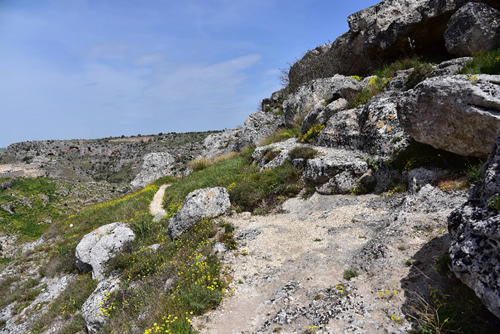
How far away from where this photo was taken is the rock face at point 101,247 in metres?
10.8

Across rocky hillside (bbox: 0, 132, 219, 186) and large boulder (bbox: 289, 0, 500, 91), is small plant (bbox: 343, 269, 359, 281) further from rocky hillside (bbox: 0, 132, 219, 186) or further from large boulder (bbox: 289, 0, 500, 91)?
rocky hillside (bbox: 0, 132, 219, 186)

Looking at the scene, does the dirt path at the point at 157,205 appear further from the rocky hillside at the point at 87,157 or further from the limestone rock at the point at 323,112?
the rocky hillside at the point at 87,157

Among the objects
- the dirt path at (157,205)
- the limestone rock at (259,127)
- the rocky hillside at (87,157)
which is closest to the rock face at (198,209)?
the dirt path at (157,205)

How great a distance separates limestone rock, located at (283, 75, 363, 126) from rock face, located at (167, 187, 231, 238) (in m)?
8.13

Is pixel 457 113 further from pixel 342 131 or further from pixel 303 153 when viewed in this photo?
pixel 303 153

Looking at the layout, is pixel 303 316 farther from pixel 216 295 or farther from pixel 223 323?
pixel 216 295

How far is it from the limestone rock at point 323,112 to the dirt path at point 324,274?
6784 mm

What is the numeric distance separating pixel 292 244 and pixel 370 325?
3640 millimetres

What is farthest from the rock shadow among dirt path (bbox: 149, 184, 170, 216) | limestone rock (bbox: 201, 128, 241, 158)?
limestone rock (bbox: 201, 128, 241, 158)

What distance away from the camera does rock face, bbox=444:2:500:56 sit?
34.4 ft

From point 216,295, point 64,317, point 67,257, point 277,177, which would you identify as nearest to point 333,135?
point 277,177

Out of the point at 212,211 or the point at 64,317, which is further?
the point at 212,211

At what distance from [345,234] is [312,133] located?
27.4 feet

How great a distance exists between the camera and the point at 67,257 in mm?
13430
